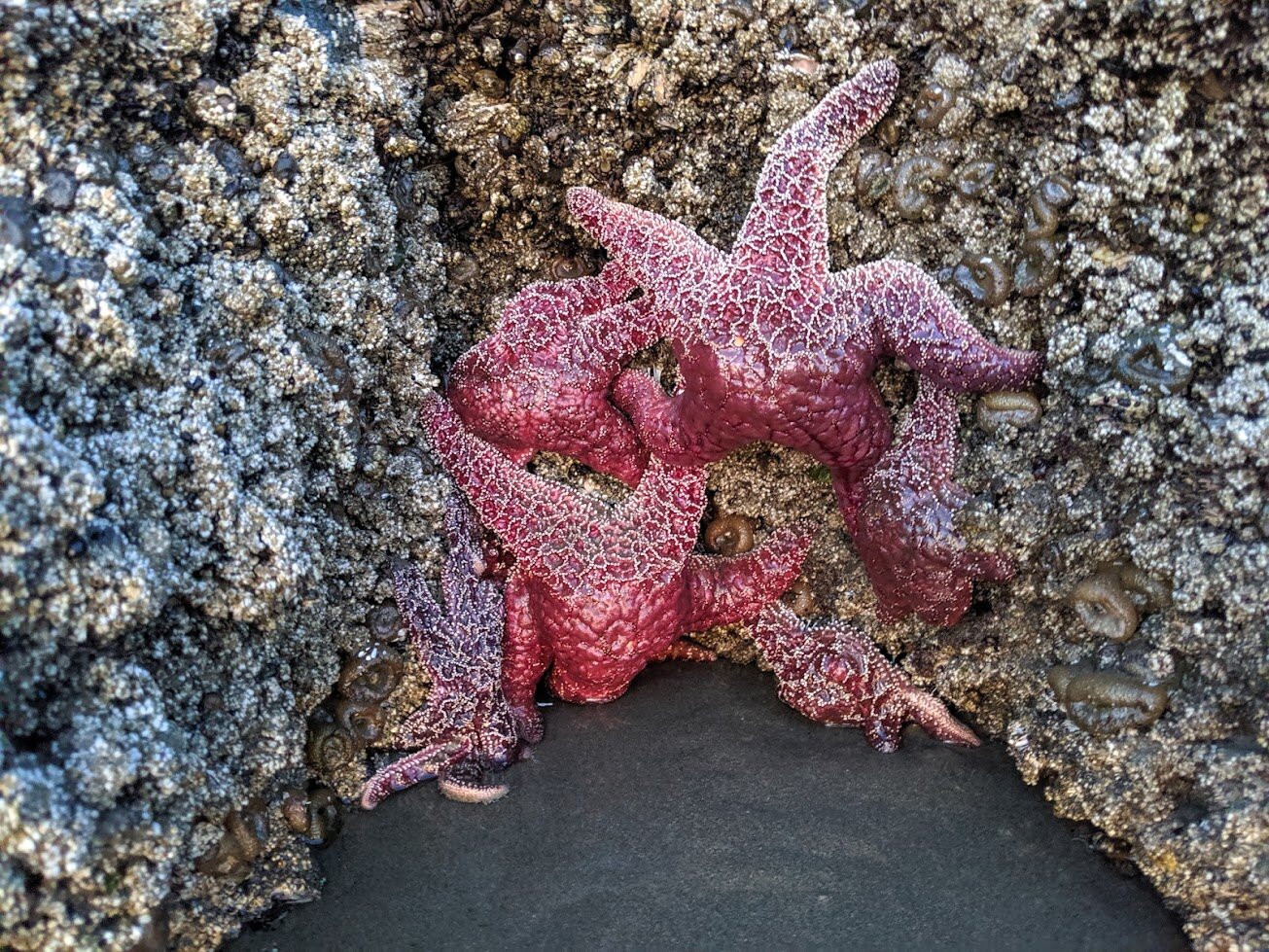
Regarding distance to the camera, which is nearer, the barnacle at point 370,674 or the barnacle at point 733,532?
the barnacle at point 370,674

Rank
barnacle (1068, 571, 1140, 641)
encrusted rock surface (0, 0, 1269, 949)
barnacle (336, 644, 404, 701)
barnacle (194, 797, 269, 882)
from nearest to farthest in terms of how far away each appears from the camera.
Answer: encrusted rock surface (0, 0, 1269, 949)
barnacle (194, 797, 269, 882)
barnacle (1068, 571, 1140, 641)
barnacle (336, 644, 404, 701)

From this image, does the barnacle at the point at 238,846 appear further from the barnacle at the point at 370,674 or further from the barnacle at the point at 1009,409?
the barnacle at the point at 1009,409

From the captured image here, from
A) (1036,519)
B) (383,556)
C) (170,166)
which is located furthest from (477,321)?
(1036,519)

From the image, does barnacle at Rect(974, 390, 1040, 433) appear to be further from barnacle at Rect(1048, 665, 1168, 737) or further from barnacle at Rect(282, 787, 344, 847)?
barnacle at Rect(282, 787, 344, 847)

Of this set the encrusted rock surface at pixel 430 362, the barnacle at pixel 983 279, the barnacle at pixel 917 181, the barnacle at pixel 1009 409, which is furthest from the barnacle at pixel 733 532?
the barnacle at pixel 917 181

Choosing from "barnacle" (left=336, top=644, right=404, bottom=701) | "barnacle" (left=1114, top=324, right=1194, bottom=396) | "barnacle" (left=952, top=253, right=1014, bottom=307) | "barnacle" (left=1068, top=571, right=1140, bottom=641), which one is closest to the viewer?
"barnacle" (left=1114, top=324, right=1194, bottom=396)

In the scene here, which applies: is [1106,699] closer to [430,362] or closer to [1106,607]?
[1106,607]

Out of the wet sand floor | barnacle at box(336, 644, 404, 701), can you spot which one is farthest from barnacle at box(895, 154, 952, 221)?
barnacle at box(336, 644, 404, 701)

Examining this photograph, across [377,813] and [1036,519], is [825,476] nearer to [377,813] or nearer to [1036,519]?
[1036,519]
